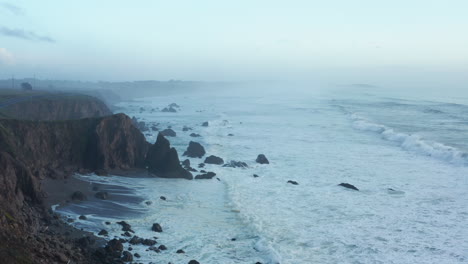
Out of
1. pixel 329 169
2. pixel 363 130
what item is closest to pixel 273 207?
pixel 329 169

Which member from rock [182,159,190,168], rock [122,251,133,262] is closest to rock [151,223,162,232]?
rock [122,251,133,262]

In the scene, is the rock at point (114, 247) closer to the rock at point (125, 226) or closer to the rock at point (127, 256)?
the rock at point (127, 256)

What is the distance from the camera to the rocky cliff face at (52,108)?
53531 millimetres

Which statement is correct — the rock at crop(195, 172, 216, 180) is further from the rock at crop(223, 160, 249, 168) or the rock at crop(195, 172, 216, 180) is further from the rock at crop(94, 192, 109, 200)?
the rock at crop(94, 192, 109, 200)

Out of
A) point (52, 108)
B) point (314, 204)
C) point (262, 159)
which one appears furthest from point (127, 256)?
point (52, 108)

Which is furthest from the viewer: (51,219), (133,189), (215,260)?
(133,189)

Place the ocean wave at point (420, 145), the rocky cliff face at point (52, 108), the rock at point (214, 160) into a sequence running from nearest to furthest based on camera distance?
the rock at point (214, 160) < the ocean wave at point (420, 145) < the rocky cliff face at point (52, 108)

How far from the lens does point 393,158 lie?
160 ft

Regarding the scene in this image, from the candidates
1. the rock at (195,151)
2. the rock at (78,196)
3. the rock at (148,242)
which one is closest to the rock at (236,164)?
the rock at (195,151)

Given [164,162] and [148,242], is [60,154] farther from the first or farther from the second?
[148,242]

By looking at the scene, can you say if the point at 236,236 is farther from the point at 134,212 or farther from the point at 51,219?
the point at 51,219

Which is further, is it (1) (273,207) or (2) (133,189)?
(2) (133,189)

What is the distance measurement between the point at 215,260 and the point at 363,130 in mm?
52605

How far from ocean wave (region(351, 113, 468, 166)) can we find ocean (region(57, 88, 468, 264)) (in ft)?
0.50
